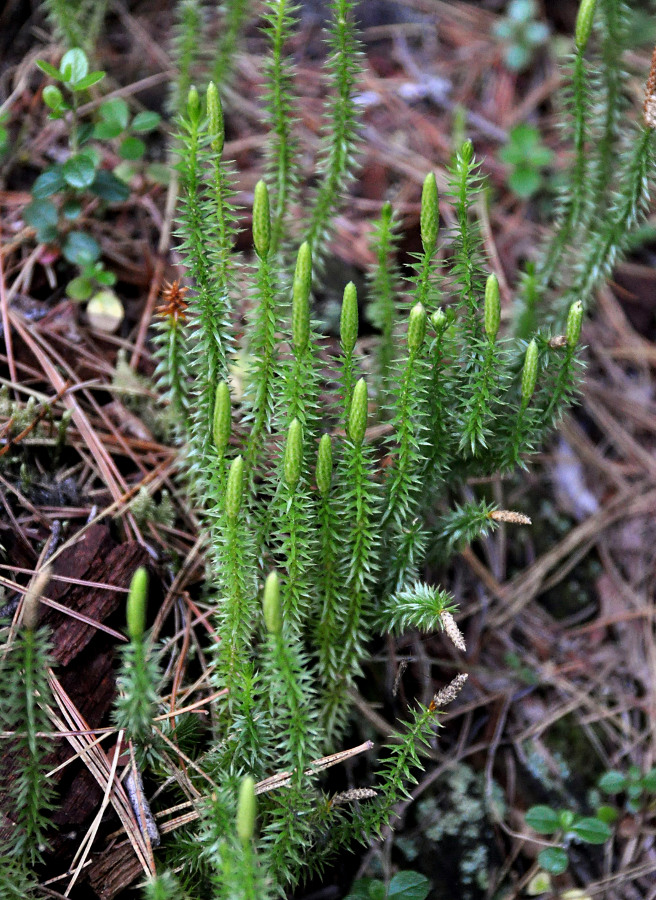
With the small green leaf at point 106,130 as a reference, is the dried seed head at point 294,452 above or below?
below

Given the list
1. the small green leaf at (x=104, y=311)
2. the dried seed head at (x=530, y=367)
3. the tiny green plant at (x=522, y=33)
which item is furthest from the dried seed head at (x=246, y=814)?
the tiny green plant at (x=522, y=33)

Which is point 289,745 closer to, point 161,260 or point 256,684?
point 256,684

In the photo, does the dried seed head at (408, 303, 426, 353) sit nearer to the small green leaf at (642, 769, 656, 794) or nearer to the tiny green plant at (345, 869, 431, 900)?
the tiny green plant at (345, 869, 431, 900)

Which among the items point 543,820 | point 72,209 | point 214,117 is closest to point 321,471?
point 214,117

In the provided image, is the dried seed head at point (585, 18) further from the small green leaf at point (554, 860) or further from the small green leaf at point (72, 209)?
the small green leaf at point (554, 860)

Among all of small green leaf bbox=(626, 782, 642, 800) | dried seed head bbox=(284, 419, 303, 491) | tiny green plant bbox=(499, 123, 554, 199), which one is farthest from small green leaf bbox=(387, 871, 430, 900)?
tiny green plant bbox=(499, 123, 554, 199)
